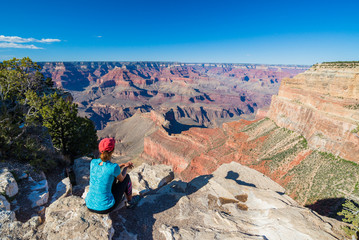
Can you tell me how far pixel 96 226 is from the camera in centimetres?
598

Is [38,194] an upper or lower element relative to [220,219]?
lower

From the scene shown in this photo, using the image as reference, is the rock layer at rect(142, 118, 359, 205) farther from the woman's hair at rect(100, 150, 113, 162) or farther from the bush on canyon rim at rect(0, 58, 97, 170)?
the bush on canyon rim at rect(0, 58, 97, 170)

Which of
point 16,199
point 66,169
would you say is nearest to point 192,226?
point 16,199

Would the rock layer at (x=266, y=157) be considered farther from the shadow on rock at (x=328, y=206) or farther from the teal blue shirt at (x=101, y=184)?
the teal blue shirt at (x=101, y=184)

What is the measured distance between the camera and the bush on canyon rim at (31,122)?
14453 millimetres

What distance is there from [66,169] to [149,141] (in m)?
54.7

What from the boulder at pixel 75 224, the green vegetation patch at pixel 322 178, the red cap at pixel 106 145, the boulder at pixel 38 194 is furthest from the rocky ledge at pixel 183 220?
the green vegetation patch at pixel 322 178

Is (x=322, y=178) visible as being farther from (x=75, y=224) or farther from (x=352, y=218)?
(x=75, y=224)

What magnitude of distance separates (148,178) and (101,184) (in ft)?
28.2

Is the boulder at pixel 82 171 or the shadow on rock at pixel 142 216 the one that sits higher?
the shadow on rock at pixel 142 216

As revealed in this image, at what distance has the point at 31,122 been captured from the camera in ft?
52.8

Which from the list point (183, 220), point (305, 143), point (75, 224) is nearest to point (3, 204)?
point (75, 224)

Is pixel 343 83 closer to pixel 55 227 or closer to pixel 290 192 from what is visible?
pixel 290 192

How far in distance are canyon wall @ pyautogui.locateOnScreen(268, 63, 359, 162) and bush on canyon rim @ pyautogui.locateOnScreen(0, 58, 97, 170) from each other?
1590 inches
